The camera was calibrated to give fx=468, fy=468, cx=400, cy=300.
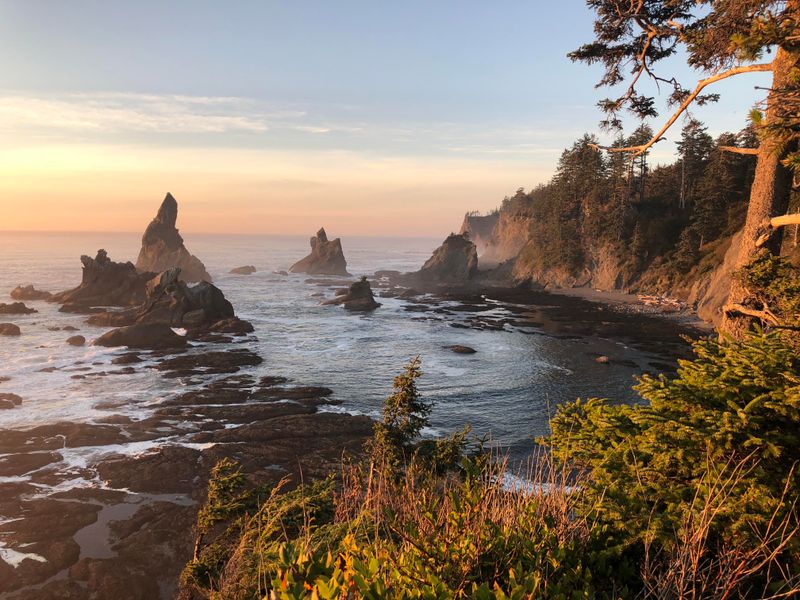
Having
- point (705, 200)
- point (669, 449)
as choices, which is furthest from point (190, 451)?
point (705, 200)

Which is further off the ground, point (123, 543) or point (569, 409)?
point (569, 409)

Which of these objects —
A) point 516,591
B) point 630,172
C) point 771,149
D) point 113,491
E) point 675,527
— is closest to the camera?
point 516,591

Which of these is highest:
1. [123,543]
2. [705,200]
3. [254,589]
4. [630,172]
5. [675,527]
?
[630,172]

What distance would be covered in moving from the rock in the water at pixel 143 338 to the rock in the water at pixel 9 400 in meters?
15.4

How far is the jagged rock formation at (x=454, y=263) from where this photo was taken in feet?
391

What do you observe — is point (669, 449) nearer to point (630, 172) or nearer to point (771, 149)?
point (771, 149)

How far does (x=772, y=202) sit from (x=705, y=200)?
8048 cm

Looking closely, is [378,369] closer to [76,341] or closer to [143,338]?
[143,338]

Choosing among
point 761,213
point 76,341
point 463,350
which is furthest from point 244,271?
point 761,213

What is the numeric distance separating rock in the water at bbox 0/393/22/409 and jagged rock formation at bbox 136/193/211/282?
87.9 meters

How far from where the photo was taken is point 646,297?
76.1 metres

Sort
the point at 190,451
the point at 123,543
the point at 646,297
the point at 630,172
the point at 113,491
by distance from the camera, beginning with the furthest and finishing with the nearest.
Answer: the point at 630,172 < the point at 646,297 < the point at 190,451 < the point at 113,491 < the point at 123,543

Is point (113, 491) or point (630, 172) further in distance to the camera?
point (630, 172)

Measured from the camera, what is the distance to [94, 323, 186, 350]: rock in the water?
50781 mm
